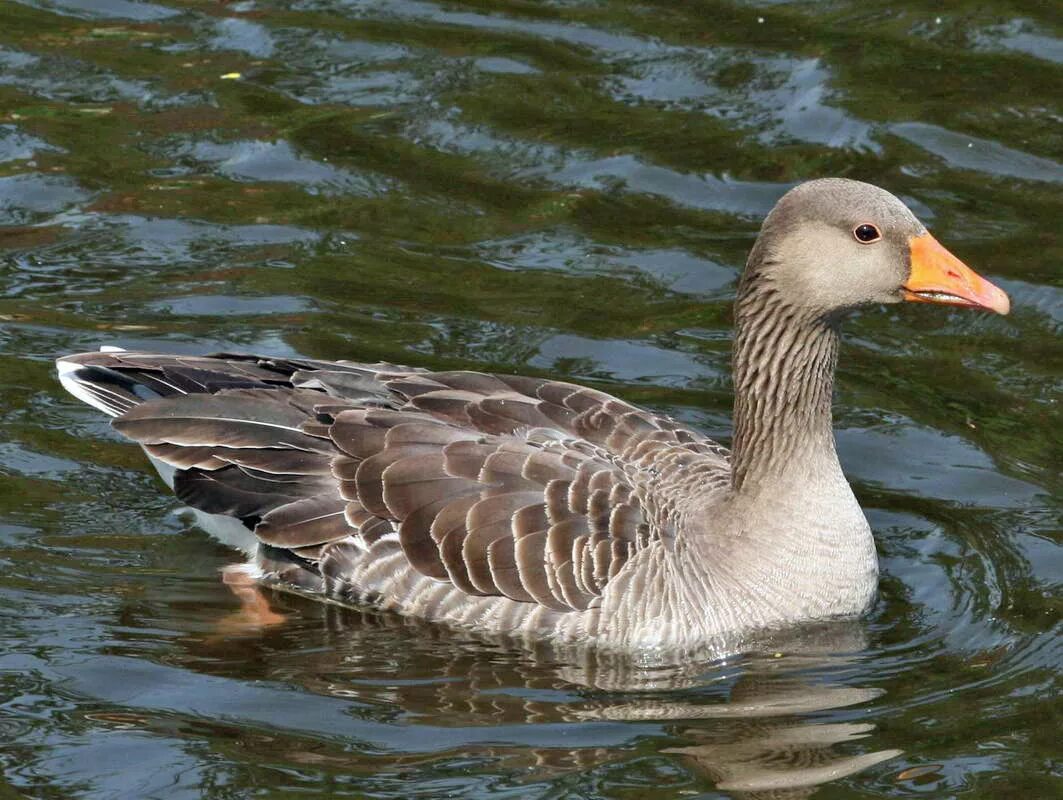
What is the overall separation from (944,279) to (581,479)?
209cm

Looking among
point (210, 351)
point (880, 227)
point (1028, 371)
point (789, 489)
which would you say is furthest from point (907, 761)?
point (210, 351)

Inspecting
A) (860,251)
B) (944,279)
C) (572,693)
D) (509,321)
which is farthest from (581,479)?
(509,321)

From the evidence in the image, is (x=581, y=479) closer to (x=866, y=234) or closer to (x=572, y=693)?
(x=572, y=693)

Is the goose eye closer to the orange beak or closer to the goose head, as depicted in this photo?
the goose head

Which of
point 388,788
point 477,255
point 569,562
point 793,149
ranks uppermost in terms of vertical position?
point 793,149

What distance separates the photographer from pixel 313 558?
985cm

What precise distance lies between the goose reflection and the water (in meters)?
0.02

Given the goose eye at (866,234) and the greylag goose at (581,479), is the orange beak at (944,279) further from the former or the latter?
the goose eye at (866,234)

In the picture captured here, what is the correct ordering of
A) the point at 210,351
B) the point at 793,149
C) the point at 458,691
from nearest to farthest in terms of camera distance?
1. the point at 458,691
2. the point at 210,351
3. the point at 793,149

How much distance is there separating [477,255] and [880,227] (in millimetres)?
4540

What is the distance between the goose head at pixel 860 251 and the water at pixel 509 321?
1.77 meters

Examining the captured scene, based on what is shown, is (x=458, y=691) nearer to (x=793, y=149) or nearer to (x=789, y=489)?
(x=789, y=489)

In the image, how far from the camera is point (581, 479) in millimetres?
9523

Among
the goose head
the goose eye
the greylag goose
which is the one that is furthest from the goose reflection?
the goose eye
